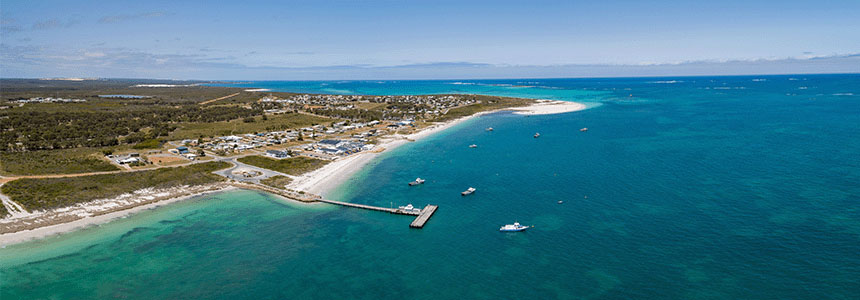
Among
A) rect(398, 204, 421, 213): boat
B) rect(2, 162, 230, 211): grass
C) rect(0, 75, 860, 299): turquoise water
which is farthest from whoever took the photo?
rect(2, 162, 230, 211): grass

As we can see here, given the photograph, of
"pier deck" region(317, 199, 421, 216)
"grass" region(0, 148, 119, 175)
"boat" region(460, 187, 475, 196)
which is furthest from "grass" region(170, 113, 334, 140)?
"boat" region(460, 187, 475, 196)

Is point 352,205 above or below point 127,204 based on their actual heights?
below

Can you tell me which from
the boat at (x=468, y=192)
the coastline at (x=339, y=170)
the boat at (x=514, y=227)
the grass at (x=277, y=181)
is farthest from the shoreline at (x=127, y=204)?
the boat at (x=514, y=227)

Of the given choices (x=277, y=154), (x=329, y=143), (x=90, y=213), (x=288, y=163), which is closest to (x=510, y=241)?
(x=288, y=163)

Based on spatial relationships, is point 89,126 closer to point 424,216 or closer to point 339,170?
point 339,170

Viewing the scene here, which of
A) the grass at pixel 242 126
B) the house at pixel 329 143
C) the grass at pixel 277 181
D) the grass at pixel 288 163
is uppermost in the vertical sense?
the grass at pixel 242 126

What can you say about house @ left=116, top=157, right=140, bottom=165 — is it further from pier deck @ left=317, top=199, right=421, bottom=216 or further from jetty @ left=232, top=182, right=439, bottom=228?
pier deck @ left=317, top=199, right=421, bottom=216

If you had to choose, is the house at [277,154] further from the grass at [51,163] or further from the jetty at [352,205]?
the grass at [51,163]
